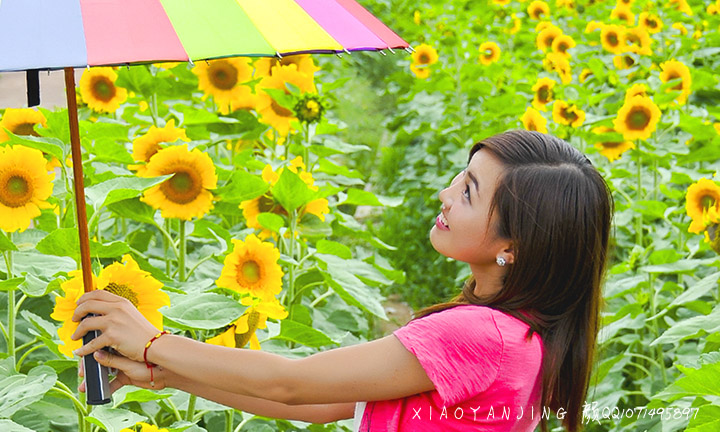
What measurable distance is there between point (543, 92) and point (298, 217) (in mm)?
1859

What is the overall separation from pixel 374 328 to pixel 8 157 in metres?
2.27

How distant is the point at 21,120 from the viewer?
2270 mm

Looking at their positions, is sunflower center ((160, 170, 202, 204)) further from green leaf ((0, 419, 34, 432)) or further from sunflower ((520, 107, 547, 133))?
sunflower ((520, 107, 547, 133))

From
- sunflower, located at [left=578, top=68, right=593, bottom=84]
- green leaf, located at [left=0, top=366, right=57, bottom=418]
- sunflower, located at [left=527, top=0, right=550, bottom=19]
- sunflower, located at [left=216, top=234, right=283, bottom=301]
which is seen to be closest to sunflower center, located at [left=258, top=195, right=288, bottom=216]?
sunflower, located at [left=216, top=234, right=283, bottom=301]

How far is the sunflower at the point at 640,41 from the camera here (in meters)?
4.04

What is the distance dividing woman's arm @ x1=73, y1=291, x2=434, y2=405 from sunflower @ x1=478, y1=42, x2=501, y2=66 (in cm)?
389

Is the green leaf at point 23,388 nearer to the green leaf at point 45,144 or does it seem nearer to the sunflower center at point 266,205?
the green leaf at point 45,144

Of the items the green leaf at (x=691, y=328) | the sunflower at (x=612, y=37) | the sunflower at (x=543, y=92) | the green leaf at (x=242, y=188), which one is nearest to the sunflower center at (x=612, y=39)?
the sunflower at (x=612, y=37)

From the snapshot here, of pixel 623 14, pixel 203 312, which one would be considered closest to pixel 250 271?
pixel 203 312

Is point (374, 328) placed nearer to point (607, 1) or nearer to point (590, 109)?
point (590, 109)

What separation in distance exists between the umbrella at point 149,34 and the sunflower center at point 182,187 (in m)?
0.48

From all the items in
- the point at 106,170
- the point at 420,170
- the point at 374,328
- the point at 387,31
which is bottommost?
the point at 374,328

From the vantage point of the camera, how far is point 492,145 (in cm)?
157

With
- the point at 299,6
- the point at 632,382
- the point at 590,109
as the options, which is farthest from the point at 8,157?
the point at 590,109
